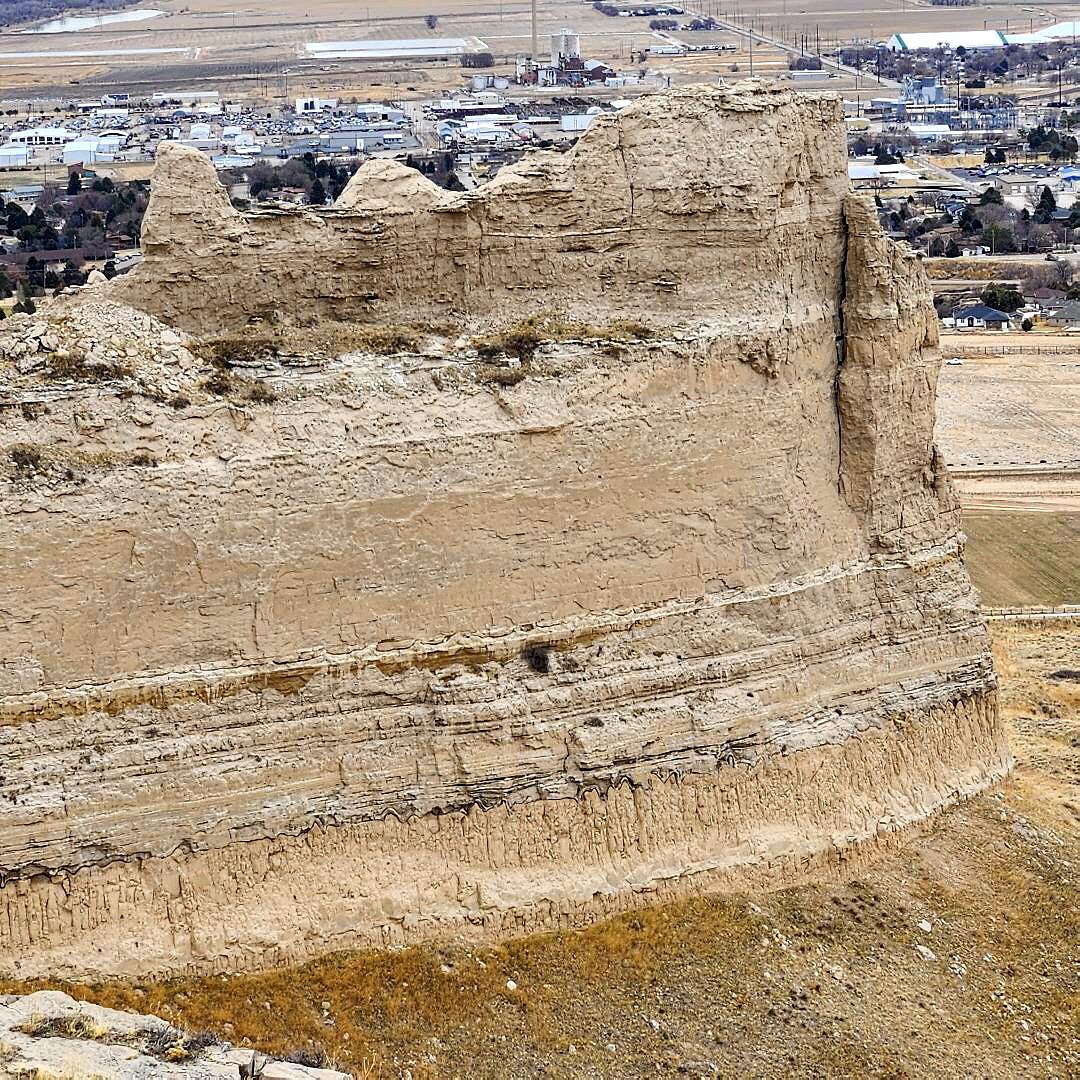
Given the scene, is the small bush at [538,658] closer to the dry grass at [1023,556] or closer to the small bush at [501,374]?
the small bush at [501,374]

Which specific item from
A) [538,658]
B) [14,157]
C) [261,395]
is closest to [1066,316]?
[538,658]

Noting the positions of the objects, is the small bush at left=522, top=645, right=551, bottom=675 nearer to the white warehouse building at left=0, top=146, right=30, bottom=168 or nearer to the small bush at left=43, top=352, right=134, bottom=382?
the small bush at left=43, top=352, right=134, bottom=382

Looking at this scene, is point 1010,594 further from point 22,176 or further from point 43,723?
point 22,176

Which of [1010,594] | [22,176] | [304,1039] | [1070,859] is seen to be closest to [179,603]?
[304,1039]

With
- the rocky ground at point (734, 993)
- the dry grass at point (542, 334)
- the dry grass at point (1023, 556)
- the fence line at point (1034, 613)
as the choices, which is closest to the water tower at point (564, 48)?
the dry grass at point (1023, 556)

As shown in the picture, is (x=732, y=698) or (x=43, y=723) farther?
(x=732, y=698)

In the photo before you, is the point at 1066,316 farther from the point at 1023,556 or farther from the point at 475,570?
the point at 475,570
